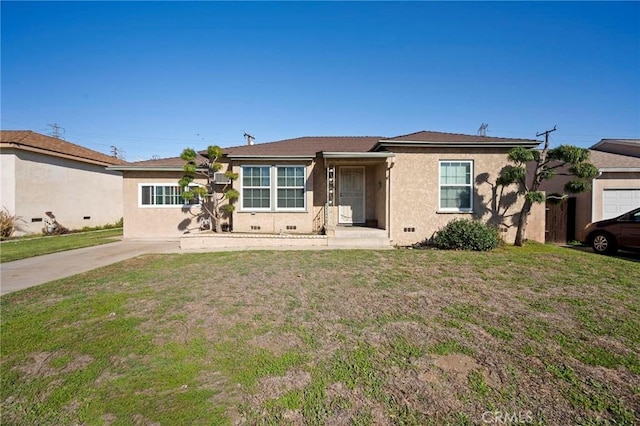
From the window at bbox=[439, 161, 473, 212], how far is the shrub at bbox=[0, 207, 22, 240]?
2127 cm

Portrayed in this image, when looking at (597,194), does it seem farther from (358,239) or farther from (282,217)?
(282,217)

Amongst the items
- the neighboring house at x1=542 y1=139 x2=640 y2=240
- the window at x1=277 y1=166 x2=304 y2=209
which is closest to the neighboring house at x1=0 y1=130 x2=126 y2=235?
the window at x1=277 y1=166 x2=304 y2=209

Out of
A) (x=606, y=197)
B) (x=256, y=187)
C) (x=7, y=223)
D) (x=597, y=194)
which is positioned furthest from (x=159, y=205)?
(x=606, y=197)

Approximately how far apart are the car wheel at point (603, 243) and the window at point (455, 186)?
13.0 feet

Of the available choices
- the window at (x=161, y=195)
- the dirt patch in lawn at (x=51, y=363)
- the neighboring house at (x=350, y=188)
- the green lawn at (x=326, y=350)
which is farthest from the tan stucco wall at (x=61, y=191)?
the dirt patch in lawn at (x=51, y=363)

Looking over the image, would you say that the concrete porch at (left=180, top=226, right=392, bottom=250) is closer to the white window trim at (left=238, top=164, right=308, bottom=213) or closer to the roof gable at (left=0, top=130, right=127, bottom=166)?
the white window trim at (left=238, top=164, right=308, bottom=213)

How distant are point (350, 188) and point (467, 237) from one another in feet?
17.5

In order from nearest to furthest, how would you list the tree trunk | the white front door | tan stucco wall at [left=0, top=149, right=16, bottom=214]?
the tree trunk, the white front door, tan stucco wall at [left=0, top=149, right=16, bottom=214]

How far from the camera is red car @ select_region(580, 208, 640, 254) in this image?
9375mm

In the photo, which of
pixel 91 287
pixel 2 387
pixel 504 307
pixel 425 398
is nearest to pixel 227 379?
pixel 425 398

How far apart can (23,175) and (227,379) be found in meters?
20.5

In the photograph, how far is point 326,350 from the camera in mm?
3646

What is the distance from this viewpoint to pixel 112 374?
3299mm

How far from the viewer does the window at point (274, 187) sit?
12.9 m
